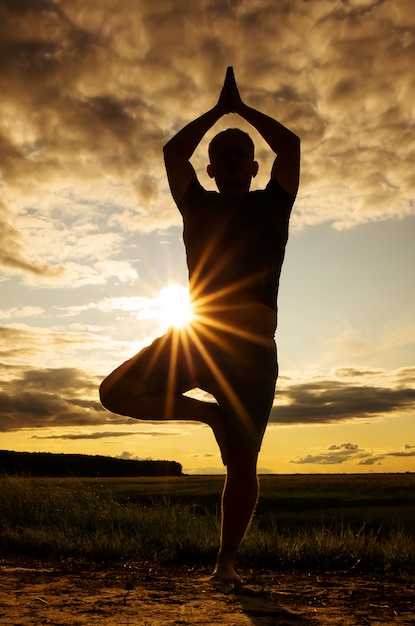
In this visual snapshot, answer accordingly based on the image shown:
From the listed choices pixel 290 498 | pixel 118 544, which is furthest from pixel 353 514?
pixel 118 544

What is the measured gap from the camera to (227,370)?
12.5ft

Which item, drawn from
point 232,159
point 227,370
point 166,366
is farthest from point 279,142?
point 166,366

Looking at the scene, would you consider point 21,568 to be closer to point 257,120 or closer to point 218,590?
A: point 218,590

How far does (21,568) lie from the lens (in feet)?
15.6

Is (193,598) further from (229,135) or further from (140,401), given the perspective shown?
(229,135)

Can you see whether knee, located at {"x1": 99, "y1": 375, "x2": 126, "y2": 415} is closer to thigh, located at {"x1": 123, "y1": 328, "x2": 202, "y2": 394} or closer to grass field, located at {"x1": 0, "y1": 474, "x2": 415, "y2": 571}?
thigh, located at {"x1": 123, "y1": 328, "x2": 202, "y2": 394}

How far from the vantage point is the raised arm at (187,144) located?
398cm

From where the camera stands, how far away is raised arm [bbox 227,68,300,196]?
397 centimetres

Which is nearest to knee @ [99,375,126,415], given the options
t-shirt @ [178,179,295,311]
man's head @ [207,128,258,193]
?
t-shirt @ [178,179,295,311]

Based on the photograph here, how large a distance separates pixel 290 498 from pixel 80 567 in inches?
974

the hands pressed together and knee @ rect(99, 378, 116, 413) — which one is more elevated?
the hands pressed together

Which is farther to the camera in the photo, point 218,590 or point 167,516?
point 167,516

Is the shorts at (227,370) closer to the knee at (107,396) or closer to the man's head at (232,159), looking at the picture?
the knee at (107,396)

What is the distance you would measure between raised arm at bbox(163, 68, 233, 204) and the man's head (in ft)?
0.42
